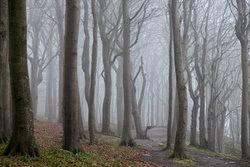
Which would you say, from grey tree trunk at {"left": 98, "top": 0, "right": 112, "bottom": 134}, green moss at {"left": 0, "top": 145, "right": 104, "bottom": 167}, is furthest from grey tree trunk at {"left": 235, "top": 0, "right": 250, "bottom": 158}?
green moss at {"left": 0, "top": 145, "right": 104, "bottom": 167}

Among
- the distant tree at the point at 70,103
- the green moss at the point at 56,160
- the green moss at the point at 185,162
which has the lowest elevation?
the green moss at the point at 185,162

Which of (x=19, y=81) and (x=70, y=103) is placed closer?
(x=19, y=81)

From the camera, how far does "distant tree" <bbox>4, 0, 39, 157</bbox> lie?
5809mm

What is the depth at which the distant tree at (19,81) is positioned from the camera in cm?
581

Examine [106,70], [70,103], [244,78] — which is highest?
[106,70]

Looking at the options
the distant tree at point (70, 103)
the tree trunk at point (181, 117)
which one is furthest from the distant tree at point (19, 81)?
the tree trunk at point (181, 117)

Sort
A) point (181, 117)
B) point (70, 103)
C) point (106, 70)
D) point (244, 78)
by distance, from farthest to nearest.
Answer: point (106, 70) → point (244, 78) → point (181, 117) → point (70, 103)

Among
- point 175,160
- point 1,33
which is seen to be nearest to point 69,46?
point 1,33

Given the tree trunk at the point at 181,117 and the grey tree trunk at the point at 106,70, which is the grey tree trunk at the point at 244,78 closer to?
the tree trunk at the point at 181,117

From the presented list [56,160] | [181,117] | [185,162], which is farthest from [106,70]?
[56,160]

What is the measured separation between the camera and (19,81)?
Result: 582 centimetres

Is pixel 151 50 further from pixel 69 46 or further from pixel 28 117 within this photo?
pixel 28 117

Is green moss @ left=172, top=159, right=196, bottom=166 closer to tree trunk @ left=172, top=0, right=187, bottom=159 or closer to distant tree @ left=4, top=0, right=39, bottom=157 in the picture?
tree trunk @ left=172, top=0, right=187, bottom=159

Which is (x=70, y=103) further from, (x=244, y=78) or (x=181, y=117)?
(x=244, y=78)
